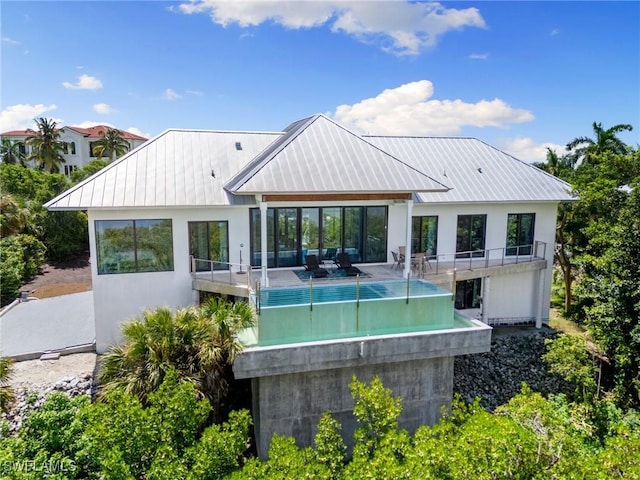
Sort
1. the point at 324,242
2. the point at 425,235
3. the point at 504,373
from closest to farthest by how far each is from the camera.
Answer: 1. the point at 504,373
2. the point at 324,242
3. the point at 425,235

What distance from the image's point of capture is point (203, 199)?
598 inches

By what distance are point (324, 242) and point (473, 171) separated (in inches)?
329

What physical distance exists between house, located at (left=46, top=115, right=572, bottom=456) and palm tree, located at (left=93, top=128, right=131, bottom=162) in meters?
38.7

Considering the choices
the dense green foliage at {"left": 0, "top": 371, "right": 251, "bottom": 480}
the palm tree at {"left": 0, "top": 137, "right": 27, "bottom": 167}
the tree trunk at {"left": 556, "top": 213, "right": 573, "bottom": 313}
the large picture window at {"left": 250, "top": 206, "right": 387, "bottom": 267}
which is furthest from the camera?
the palm tree at {"left": 0, "top": 137, "right": 27, "bottom": 167}

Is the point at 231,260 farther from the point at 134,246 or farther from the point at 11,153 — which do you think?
the point at 11,153

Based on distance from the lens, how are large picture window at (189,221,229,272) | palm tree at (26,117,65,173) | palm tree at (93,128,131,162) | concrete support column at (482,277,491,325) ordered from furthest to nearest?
palm tree at (93,128,131,162)
palm tree at (26,117,65,173)
concrete support column at (482,277,491,325)
large picture window at (189,221,229,272)

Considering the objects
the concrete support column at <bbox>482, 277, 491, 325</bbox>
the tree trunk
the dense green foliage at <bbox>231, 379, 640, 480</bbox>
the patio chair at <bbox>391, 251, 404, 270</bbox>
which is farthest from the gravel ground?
the tree trunk

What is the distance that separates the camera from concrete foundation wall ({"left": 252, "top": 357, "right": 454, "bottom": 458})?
37.3 feet

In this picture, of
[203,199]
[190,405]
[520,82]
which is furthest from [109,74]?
[520,82]

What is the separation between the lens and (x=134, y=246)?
48.6 ft

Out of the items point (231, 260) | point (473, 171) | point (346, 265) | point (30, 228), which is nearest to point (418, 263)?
point (346, 265)

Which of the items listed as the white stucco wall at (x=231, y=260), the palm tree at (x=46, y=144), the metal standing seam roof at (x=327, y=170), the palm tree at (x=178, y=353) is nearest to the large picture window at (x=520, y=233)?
the white stucco wall at (x=231, y=260)

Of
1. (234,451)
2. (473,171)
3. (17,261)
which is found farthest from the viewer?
(17,261)

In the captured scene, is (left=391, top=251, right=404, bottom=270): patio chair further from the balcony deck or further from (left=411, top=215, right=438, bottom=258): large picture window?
(left=411, top=215, right=438, bottom=258): large picture window
